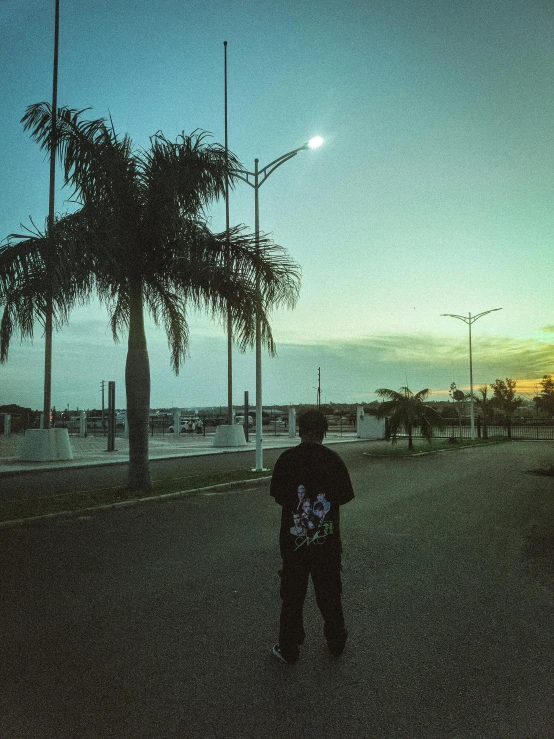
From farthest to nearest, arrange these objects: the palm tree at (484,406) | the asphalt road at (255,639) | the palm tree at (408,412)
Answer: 1. the palm tree at (484,406)
2. the palm tree at (408,412)
3. the asphalt road at (255,639)

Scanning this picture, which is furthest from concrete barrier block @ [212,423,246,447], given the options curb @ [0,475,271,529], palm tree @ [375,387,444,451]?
curb @ [0,475,271,529]

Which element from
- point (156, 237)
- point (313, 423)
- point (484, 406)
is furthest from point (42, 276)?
point (484, 406)

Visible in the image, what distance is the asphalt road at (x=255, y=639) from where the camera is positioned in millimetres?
3242

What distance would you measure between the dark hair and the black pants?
0.83 metres

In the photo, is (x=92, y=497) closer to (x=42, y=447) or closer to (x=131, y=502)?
(x=131, y=502)

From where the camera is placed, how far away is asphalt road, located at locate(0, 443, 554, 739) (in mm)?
3242

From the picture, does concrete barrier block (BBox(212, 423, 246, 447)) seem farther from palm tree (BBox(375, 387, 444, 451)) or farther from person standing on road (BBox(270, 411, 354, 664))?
person standing on road (BBox(270, 411, 354, 664))

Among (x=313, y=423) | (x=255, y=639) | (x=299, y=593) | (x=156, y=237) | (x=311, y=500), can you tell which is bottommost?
(x=255, y=639)

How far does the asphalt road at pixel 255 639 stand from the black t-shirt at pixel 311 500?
2.61ft

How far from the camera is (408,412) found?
2686cm

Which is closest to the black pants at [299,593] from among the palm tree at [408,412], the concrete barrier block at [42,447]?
the concrete barrier block at [42,447]

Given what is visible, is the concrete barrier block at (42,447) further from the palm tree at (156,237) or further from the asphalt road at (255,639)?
the asphalt road at (255,639)

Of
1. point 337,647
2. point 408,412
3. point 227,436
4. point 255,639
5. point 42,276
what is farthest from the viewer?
point 227,436

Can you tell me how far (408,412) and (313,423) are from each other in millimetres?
23487
